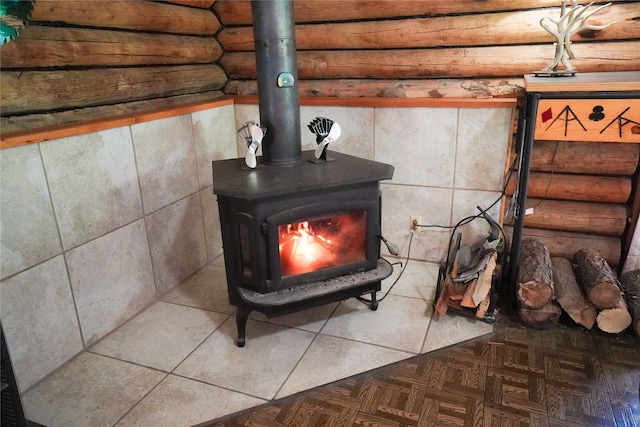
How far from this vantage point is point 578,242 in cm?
243

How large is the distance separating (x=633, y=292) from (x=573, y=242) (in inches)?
17.8

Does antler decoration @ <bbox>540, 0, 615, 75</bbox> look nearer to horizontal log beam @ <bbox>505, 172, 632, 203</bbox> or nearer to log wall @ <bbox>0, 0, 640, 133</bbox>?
log wall @ <bbox>0, 0, 640, 133</bbox>

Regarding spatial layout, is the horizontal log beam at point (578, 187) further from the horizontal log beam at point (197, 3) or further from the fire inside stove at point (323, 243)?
the horizontal log beam at point (197, 3)

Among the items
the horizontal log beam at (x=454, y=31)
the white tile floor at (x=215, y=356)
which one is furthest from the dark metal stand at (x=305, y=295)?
the horizontal log beam at (x=454, y=31)

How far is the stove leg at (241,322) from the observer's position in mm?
1927

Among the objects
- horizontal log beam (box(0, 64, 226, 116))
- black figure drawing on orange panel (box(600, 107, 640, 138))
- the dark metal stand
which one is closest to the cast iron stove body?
the dark metal stand

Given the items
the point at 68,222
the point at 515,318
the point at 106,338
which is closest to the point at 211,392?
the point at 106,338

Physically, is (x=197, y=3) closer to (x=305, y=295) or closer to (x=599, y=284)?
(x=305, y=295)

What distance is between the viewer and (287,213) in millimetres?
1765

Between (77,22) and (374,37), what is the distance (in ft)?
4.81

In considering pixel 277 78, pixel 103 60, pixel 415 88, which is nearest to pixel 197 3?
pixel 103 60

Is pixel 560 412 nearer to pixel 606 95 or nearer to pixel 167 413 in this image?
pixel 606 95

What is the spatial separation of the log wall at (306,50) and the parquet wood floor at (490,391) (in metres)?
1.30

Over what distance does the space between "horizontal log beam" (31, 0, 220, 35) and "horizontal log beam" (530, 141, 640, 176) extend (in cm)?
200
